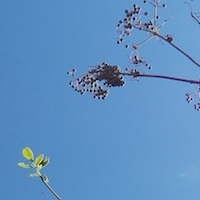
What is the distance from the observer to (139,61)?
175 inches

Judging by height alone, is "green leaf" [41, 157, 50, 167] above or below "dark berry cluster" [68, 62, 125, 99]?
below

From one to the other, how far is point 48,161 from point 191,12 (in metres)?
2.20

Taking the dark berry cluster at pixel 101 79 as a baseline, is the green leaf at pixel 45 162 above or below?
below

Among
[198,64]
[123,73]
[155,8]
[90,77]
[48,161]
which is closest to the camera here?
[48,161]

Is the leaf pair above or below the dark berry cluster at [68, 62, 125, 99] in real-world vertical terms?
below

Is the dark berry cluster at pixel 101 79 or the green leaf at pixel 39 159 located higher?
→ the dark berry cluster at pixel 101 79

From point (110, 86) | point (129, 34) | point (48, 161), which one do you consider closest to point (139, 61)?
point (129, 34)

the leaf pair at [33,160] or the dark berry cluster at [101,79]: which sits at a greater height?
the dark berry cluster at [101,79]

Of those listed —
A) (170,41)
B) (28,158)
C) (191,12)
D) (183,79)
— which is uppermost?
(191,12)

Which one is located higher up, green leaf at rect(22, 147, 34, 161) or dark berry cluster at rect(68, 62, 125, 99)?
dark berry cluster at rect(68, 62, 125, 99)

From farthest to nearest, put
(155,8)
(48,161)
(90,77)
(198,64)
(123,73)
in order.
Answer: (155,8) < (90,77) < (123,73) < (198,64) < (48,161)

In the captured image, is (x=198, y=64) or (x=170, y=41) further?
(x=170, y=41)

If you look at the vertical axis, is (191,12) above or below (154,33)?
above

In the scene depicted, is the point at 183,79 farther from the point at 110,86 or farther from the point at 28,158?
the point at 28,158
